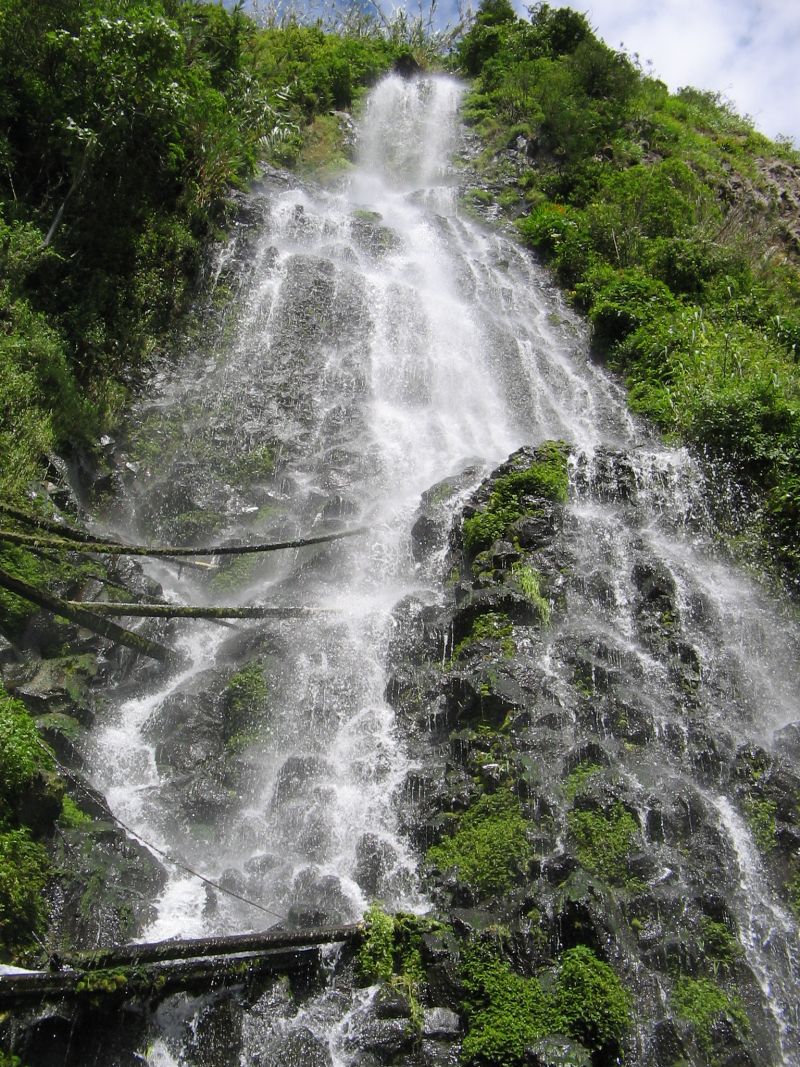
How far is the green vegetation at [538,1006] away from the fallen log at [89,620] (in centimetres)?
578

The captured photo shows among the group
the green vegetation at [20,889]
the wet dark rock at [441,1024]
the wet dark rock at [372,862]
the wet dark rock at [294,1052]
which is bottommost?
the green vegetation at [20,889]

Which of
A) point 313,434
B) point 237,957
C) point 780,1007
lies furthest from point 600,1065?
point 313,434

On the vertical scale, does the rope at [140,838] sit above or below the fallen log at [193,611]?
below

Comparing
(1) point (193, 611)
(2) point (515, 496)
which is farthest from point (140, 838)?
(2) point (515, 496)

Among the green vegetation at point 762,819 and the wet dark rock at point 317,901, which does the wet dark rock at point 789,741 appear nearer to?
the green vegetation at point 762,819

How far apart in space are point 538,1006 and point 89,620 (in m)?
6.65

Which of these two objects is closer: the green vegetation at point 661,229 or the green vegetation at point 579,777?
the green vegetation at point 579,777

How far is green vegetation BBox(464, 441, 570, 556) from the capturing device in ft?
35.4

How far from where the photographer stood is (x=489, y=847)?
7359 mm

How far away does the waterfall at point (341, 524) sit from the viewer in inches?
328

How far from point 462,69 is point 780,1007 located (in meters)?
33.7

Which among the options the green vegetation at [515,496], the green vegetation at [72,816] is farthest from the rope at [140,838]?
the green vegetation at [515,496]

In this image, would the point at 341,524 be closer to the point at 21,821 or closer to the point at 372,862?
the point at 372,862

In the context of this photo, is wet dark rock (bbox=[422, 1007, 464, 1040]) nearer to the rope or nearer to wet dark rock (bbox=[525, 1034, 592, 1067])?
wet dark rock (bbox=[525, 1034, 592, 1067])
